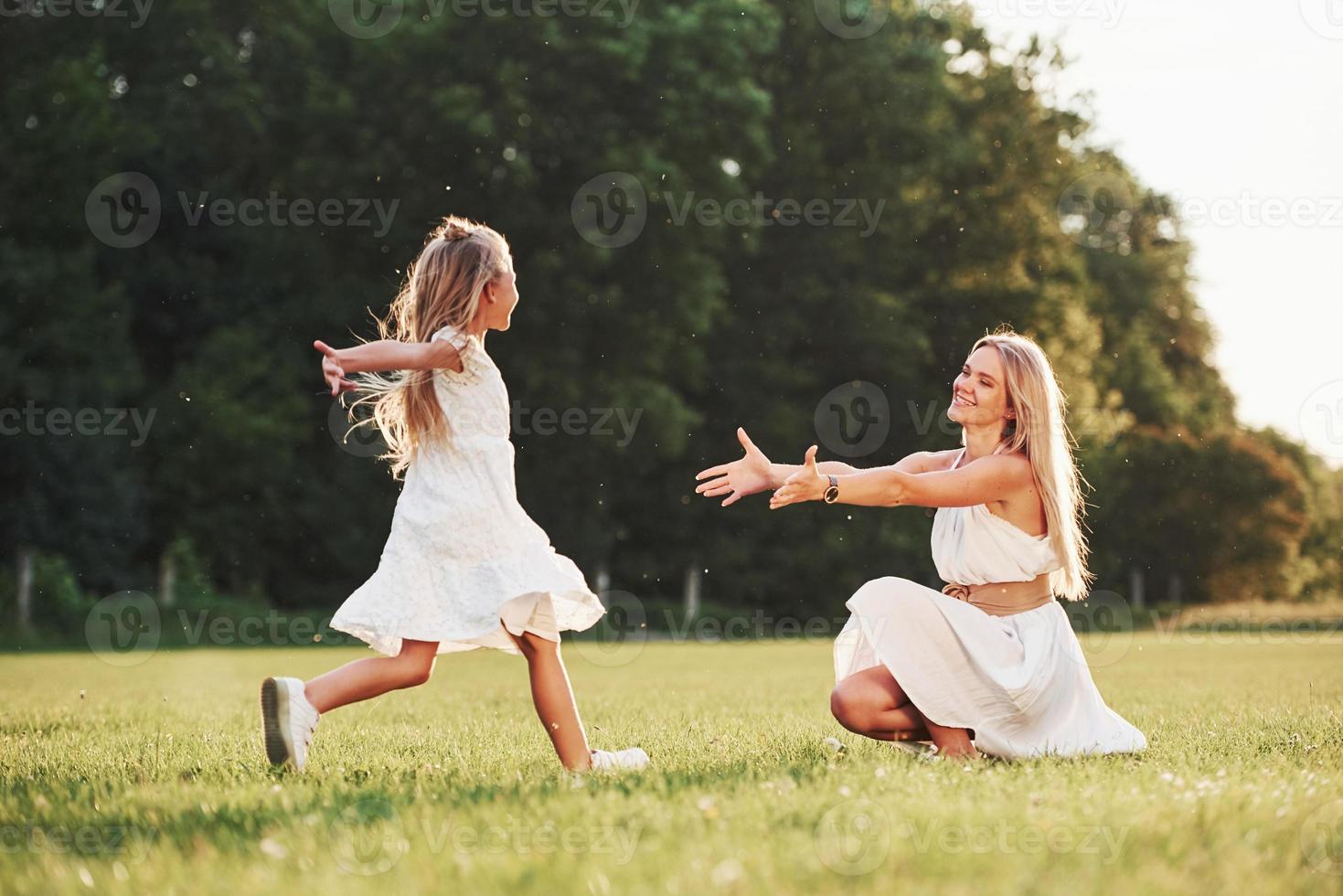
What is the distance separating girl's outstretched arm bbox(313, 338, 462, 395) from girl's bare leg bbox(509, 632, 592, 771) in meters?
1.07

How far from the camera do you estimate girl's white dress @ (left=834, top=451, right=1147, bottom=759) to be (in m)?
5.23

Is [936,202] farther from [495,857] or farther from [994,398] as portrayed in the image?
[495,857]

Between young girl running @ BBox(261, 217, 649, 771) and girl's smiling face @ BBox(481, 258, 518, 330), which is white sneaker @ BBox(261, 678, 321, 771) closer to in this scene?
young girl running @ BBox(261, 217, 649, 771)

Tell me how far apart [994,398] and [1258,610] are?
1152 inches

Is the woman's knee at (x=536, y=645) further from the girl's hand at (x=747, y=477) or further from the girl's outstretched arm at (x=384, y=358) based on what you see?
the girl's outstretched arm at (x=384, y=358)

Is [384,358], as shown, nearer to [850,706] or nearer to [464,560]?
[464,560]

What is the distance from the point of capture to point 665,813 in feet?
12.3

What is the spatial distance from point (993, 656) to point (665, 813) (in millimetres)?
1964

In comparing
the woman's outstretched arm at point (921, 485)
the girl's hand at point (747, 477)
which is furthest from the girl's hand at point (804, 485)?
the girl's hand at point (747, 477)

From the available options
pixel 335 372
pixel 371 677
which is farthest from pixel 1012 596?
pixel 335 372

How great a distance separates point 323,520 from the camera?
2784 centimetres

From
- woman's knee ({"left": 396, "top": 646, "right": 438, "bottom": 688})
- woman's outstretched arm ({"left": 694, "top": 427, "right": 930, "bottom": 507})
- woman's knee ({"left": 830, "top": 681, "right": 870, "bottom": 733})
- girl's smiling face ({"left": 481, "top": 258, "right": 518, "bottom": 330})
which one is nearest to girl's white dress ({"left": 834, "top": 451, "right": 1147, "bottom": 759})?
woman's knee ({"left": 830, "top": 681, "right": 870, "bottom": 733})

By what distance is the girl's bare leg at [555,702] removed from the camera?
509cm

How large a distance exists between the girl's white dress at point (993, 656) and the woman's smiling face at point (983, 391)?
1.23 feet
